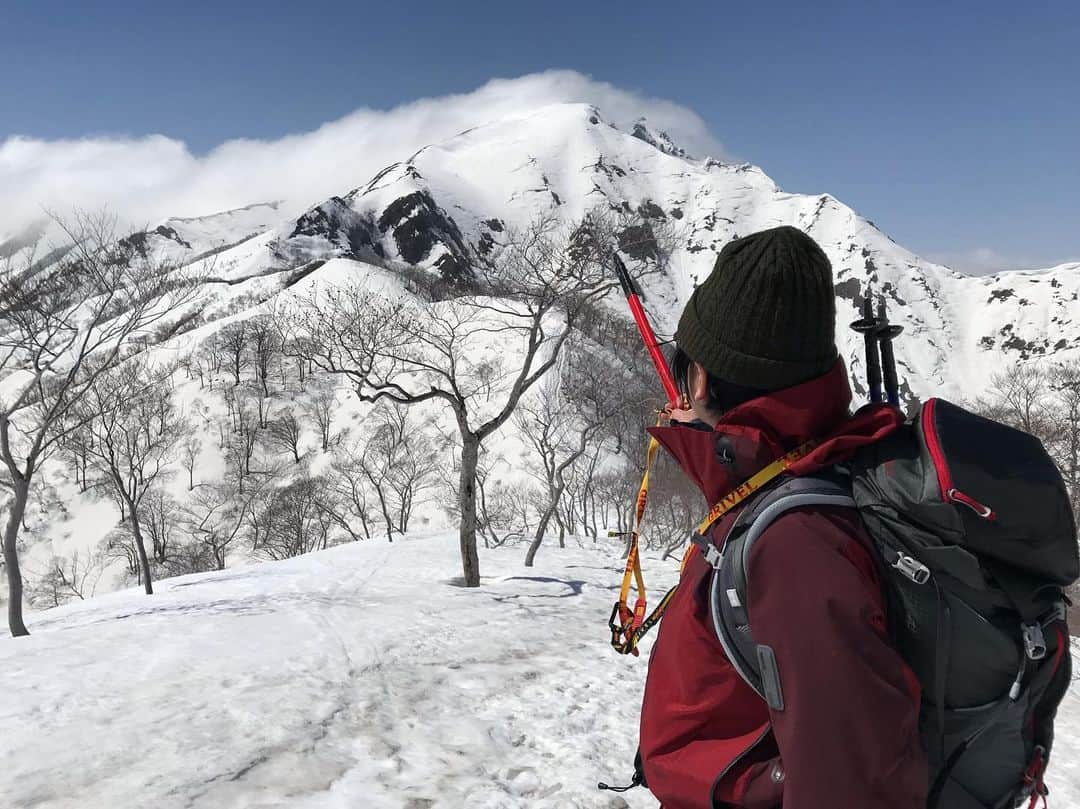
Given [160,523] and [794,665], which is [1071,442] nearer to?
[794,665]

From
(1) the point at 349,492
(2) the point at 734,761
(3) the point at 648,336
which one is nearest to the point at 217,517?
(1) the point at 349,492

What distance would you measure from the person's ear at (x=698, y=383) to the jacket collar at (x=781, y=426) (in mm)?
131

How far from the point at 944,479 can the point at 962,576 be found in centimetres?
21

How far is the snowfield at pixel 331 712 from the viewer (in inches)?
191

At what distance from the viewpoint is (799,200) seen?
149 meters

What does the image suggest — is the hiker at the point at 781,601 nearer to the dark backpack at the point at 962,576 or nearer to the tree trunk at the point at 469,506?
the dark backpack at the point at 962,576

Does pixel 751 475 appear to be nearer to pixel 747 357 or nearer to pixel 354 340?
pixel 747 357

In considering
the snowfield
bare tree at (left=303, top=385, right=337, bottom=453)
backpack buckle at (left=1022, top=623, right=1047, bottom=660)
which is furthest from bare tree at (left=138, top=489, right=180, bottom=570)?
backpack buckle at (left=1022, top=623, right=1047, bottom=660)

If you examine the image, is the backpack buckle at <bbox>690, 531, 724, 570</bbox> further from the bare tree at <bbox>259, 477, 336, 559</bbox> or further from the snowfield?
the bare tree at <bbox>259, 477, 336, 559</bbox>

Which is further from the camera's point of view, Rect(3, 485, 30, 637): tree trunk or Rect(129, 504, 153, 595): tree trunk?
Rect(129, 504, 153, 595): tree trunk

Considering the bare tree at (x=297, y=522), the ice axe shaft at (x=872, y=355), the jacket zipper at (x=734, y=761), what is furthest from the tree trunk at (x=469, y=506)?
the bare tree at (x=297, y=522)

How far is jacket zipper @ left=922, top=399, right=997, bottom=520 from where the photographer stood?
1.27 m

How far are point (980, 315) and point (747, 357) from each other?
455 ft

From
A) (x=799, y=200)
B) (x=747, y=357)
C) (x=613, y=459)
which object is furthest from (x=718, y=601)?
(x=799, y=200)
